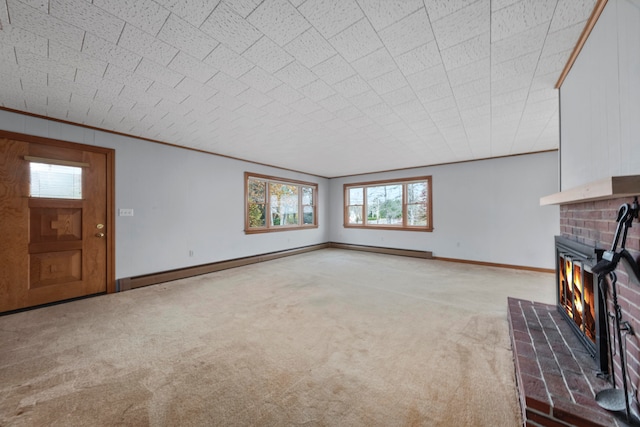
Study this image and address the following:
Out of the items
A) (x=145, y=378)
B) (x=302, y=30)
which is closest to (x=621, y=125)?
(x=302, y=30)

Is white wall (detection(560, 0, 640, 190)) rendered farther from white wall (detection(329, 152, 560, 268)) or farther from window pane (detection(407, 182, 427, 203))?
window pane (detection(407, 182, 427, 203))

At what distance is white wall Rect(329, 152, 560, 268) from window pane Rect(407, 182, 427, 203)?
0.29 meters

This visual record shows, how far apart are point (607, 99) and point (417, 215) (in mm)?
5557

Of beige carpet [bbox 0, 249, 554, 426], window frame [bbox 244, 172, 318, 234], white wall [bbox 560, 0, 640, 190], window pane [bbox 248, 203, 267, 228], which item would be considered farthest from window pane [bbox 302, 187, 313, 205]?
white wall [bbox 560, 0, 640, 190]

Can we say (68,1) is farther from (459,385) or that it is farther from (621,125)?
(459,385)

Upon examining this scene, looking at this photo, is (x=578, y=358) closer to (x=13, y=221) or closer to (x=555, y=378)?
(x=555, y=378)

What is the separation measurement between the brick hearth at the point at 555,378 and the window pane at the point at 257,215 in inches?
212

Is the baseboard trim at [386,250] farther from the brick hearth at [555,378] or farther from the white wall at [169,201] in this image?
the brick hearth at [555,378]

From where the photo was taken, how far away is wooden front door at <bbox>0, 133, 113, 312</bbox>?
316 cm

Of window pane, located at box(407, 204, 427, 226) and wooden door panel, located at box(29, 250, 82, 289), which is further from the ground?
window pane, located at box(407, 204, 427, 226)

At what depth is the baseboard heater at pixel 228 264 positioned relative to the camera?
13.6ft

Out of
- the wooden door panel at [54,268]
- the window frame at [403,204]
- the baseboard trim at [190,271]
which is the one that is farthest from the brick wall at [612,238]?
the wooden door panel at [54,268]

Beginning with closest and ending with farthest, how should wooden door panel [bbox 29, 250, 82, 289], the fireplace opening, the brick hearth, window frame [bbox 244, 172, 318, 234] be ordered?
1. the brick hearth
2. the fireplace opening
3. wooden door panel [bbox 29, 250, 82, 289]
4. window frame [bbox 244, 172, 318, 234]

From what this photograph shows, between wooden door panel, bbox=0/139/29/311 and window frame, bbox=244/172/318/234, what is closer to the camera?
wooden door panel, bbox=0/139/29/311
